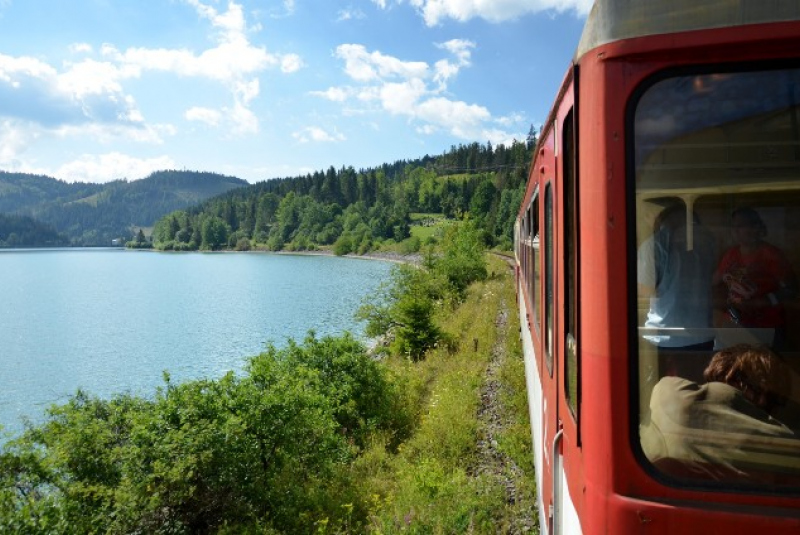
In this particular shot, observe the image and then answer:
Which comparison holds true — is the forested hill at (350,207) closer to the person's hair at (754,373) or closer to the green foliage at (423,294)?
the green foliage at (423,294)

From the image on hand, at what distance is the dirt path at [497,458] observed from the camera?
259 inches

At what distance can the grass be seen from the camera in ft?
21.8

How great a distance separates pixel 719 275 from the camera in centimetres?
203

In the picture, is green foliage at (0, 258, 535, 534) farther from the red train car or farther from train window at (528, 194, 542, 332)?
the red train car

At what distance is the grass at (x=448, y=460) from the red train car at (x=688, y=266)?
484 centimetres

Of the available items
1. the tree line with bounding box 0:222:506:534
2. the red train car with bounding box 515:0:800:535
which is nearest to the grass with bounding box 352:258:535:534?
the tree line with bounding box 0:222:506:534

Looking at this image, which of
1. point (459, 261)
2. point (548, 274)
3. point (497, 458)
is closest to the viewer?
point (548, 274)

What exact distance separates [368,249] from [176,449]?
110m

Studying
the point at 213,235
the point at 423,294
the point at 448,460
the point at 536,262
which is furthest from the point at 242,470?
the point at 213,235

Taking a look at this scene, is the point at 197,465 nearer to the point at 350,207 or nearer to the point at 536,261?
the point at 536,261

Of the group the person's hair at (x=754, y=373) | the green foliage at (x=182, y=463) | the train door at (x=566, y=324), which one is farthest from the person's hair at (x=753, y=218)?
the green foliage at (x=182, y=463)

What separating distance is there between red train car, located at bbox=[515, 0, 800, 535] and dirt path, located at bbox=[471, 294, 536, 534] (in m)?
4.91

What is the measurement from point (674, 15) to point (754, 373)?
Answer: 122cm

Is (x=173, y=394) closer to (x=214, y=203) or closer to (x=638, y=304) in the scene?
(x=638, y=304)
